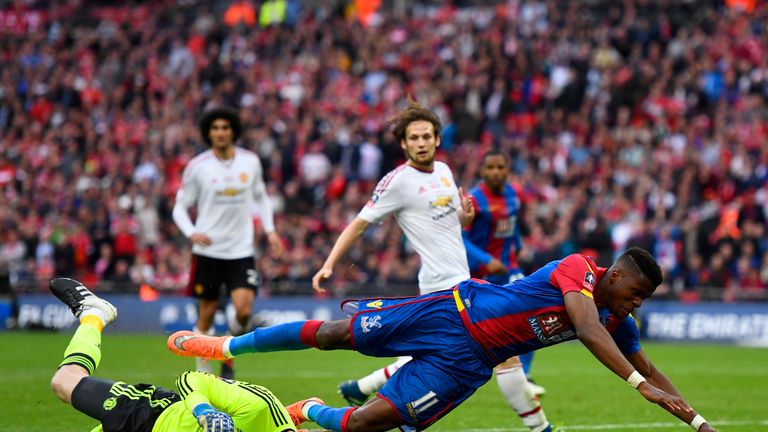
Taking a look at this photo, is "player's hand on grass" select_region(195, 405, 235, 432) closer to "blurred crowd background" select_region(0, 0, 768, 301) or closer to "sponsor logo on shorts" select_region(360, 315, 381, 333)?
"sponsor logo on shorts" select_region(360, 315, 381, 333)

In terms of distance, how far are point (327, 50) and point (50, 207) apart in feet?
26.5

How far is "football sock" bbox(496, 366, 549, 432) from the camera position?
31.2 ft

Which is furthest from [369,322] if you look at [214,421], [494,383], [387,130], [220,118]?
[387,130]

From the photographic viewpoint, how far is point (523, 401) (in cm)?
952

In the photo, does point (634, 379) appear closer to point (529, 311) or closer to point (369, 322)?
point (529, 311)

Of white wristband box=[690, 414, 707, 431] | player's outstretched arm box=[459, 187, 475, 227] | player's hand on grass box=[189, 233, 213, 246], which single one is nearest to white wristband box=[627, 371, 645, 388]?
white wristband box=[690, 414, 707, 431]

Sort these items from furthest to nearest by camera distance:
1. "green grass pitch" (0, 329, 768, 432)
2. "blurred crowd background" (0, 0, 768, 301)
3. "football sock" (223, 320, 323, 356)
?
"blurred crowd background" (0, 0, 768, 301) < "green grass pitch" (0, 329, 768, 432) < "football sock" (223, 320, 323, 356)

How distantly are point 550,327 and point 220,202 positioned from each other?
630 centimetres

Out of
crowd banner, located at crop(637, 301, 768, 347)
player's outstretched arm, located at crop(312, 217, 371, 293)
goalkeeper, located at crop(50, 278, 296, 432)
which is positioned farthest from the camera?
crowd banner, located at crop(637, 301, 768, 347)

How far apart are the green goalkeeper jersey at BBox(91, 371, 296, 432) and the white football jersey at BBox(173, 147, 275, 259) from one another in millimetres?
5499

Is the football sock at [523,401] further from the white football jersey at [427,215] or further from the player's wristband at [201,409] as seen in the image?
the player's wristband at [201,409]

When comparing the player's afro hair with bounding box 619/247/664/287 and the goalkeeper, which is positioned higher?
the player's afro hair with bounding box 619/247/664/287

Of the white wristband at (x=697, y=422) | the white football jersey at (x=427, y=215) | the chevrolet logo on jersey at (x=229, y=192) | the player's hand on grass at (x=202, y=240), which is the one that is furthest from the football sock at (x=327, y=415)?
the chevrolet logo on jersey at (x=229, y=192)

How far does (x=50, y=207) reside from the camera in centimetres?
2850
